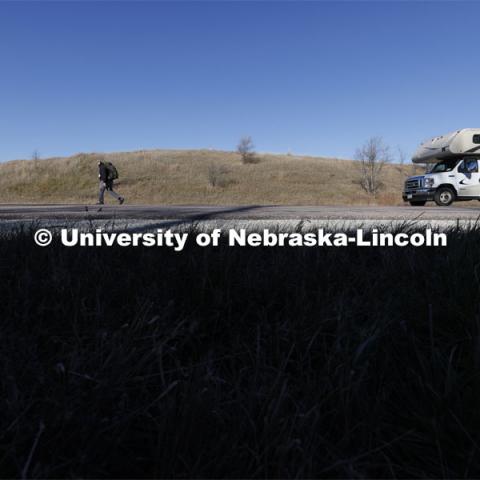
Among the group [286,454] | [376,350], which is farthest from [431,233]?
[286,454]

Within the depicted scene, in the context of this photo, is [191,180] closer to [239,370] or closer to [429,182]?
[429,182]

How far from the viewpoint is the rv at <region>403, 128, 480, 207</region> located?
55.8 feet

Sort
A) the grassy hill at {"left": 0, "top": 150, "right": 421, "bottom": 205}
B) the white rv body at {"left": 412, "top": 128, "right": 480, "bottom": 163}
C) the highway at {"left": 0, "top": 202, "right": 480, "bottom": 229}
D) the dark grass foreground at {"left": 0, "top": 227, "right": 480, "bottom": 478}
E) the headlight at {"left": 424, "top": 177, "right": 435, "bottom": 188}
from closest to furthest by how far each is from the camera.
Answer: the dark grass foreground at {"left": 0, "top": 227, "right": 480, "bottom": 478} < the highway at {"left": 0, "top": 202, "right": 480, "bottom": 229} < the white rv body at {"left": 412, "top": 128, "right": 480, "bottom": 163} < the headlight at {"left": 424, "top": 177, "right": 435, "bottom": 188} < the grassy hill at {"left": 0, "top": 150, "right": 421, "bottom": 205}

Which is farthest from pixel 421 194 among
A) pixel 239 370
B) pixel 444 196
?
pixel 239 370

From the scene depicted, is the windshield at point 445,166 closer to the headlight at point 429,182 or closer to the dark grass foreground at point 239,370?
the headlight at point 429,182

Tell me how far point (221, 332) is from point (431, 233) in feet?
6.76

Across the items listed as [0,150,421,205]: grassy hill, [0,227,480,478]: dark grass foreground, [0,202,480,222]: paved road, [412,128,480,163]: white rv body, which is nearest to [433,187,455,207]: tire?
[412,128,480,163]: white rv body

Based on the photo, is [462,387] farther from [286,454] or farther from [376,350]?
[286,454]

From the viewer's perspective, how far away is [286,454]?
1.06 metres

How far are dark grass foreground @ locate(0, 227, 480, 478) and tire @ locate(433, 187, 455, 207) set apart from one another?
54.5 ft

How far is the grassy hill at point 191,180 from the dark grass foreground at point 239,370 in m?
28.7

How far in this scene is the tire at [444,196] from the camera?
1722cm

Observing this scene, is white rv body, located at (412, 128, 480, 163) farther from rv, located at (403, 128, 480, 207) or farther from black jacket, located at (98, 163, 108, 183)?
black jacket, located at (98, 163, 108, 183)

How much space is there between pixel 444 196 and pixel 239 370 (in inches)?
716
